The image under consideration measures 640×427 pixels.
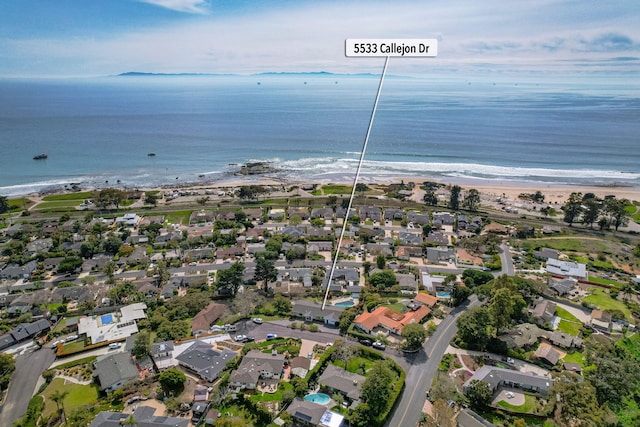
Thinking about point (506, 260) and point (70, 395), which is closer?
point (70, 395)

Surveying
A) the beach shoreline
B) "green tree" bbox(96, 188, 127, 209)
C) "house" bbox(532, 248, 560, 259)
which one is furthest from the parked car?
"green tree" bbox(96, 188, 127, 209)

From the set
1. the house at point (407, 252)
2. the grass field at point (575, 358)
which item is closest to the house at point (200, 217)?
the house at point (407, 252)

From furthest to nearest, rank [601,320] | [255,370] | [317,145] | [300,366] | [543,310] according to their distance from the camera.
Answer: [317,145] < [543,310] < [601,320] < [300,366] < [255,370]

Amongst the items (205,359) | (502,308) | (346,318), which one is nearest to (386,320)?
(346,318)

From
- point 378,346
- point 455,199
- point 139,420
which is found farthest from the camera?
point 455,199

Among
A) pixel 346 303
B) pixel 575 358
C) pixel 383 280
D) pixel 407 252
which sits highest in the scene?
pixel 407 252

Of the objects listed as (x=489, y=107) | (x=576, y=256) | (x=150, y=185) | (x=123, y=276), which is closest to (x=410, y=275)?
(x=576, y=256)

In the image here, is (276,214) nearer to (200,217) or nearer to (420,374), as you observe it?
(200,217)
